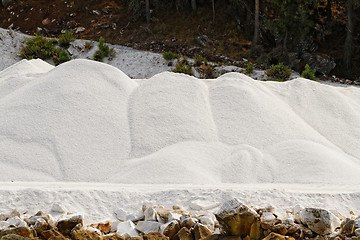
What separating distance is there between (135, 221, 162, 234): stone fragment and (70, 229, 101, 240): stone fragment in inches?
11.1

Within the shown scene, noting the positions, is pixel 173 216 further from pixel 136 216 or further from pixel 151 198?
pixel 151 198

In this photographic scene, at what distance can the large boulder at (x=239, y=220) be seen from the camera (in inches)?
108

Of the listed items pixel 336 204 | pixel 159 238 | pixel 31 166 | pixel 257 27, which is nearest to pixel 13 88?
pixel 31 166

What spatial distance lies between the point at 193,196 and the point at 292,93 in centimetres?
303

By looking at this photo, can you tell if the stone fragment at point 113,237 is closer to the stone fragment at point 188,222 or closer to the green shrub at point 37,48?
the stone fragment at point 188,222

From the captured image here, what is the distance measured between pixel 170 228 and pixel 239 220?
462 millimetres

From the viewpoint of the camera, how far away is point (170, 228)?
2.76 m

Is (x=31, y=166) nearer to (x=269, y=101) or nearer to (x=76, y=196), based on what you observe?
(x=76, y=196)

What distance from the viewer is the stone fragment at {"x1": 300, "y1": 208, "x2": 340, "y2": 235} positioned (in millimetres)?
2764

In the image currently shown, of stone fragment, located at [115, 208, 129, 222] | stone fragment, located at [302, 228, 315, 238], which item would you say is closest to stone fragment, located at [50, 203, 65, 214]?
stone fragment, located at [115, 208, 129, 222]

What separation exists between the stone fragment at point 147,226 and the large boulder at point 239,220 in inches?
16.5

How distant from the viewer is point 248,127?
4.72 m

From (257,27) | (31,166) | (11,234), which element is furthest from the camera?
(257,27)

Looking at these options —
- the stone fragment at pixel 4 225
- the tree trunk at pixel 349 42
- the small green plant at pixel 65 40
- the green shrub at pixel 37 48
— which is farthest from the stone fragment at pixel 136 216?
the tree trunk at pixel 349 42
